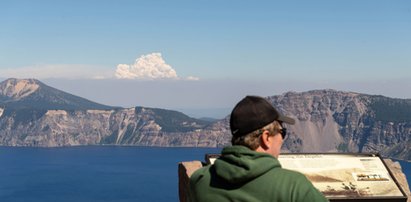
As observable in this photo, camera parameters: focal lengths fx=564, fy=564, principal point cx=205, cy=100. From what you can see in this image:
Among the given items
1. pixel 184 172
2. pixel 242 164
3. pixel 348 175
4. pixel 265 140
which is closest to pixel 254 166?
pixel 242 164

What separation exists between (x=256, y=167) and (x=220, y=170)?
41 cm

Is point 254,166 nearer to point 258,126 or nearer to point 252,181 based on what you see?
point 252,181

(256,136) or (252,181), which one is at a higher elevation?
(256,136)

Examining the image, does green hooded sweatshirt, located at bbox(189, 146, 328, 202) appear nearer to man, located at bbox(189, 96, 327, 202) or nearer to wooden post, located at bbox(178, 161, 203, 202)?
man, located at bbox(189, 96, 327, 202)

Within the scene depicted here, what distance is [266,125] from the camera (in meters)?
4.58

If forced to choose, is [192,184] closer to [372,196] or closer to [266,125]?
[266,125]

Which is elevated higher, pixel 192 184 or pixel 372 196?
pixel 192 184

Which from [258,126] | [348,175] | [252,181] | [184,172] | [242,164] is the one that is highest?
[258,126]

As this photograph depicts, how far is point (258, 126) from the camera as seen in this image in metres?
4.58

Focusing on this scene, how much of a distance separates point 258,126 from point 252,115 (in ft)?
0.33

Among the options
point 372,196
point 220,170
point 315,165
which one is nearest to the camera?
point 220,170

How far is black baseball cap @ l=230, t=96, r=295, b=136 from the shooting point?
15.0 feet

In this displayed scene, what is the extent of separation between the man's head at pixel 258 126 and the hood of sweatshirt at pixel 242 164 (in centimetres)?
9

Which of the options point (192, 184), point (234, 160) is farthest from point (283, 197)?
point (192, 184)
